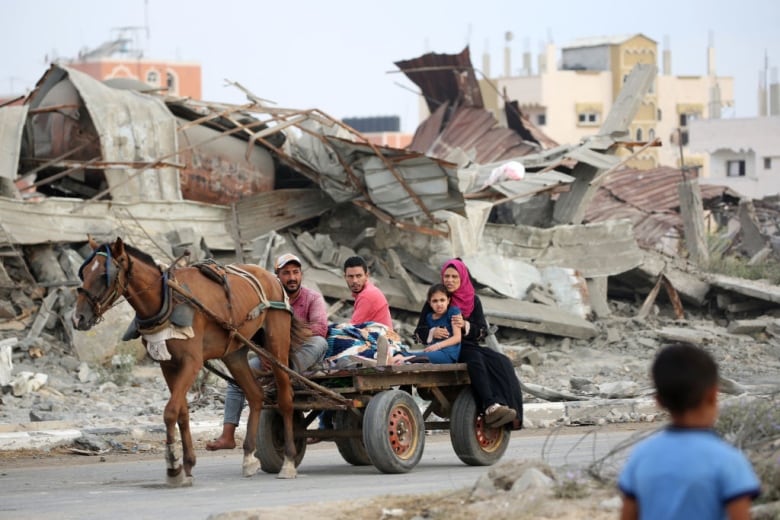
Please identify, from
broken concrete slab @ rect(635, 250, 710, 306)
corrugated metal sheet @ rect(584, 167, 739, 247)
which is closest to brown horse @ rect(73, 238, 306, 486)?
broken concrete slab @ rect(635, 250, 710, 306)

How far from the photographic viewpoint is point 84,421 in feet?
49.6

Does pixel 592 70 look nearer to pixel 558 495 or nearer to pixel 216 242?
pixel 216 242

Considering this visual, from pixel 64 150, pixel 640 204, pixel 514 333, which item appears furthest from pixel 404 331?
pixel 640 204

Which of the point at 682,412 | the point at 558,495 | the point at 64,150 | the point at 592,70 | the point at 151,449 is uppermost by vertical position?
the point at 592,70

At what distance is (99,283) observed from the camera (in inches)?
393

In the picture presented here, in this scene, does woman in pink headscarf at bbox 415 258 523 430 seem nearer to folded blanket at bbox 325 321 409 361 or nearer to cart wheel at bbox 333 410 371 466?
folded blanket at bbox 325 321 409 361

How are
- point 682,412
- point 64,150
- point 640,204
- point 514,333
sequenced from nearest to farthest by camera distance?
point 682,412, point 64,150, point 514,333, point 640,204

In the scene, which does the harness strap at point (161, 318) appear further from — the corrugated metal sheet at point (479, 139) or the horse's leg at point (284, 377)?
the corrugated metal sheet at point (479, 139)

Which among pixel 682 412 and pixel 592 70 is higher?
pixel 592 70

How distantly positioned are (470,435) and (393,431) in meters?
0.75

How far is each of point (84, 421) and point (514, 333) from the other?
9.61m

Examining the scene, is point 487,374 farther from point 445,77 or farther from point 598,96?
point 598,96

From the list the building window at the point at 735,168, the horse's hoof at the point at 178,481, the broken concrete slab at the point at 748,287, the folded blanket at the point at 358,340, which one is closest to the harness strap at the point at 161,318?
the horse's hoof at the point at 178,481

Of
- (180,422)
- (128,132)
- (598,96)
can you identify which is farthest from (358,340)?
(598,96)
